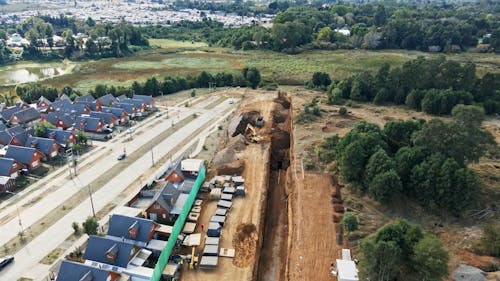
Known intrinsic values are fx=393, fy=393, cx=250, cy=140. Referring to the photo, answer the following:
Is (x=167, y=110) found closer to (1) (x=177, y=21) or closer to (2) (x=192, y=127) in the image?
(2) (x=192, y=127)

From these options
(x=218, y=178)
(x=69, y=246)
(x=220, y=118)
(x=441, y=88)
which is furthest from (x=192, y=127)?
(x=441, y=88)

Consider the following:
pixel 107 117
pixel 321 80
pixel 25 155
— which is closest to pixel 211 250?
pixel 25 155

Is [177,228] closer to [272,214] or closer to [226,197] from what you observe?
[226,197]

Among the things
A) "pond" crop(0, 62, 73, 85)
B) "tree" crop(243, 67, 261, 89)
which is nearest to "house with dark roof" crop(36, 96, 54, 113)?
"pond" crop(0, 62, 73, 85)

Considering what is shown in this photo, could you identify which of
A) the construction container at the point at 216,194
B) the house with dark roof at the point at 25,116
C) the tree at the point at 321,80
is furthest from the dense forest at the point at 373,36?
the construction container at the point at 216,194

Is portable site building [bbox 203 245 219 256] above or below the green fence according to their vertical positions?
below

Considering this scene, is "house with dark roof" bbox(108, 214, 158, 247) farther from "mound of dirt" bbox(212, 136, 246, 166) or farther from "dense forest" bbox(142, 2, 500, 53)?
"dense forest" bbox(142, 2, 500, 53)

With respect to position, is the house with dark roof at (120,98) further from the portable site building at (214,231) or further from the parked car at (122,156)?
the portable site building at (214,231)
